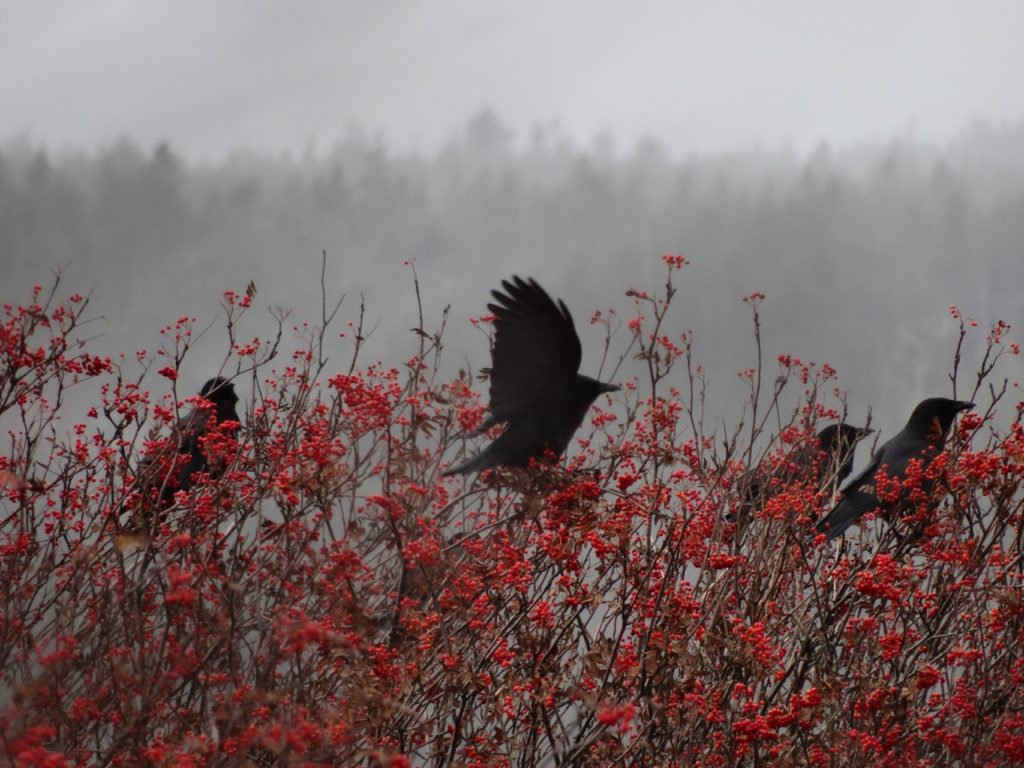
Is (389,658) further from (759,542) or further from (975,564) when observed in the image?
(975,564)

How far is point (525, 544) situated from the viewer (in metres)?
5.48

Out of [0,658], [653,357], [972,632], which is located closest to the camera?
[0,658]

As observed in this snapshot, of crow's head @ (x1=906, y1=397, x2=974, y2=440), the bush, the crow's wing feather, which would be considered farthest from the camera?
crow's head @ (x1=906, y1=397, x2=974, y2=440)

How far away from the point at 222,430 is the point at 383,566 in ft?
3.92

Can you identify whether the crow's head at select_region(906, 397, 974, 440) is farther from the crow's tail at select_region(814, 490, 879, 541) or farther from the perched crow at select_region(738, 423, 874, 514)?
the crow's tail at select_region(814, 490, 879, 541)

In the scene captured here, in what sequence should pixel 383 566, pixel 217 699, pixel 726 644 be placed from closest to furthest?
pixel 217 699 → pixel 726 644 → pixel 383 566

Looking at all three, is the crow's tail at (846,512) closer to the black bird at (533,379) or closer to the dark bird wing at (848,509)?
the dark bird wing at (848,509)

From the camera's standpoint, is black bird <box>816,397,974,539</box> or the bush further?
black bird <box>816,397,974,539</box>

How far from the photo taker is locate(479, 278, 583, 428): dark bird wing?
584 centimetres

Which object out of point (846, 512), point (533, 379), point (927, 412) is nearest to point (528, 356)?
point (533, 379)

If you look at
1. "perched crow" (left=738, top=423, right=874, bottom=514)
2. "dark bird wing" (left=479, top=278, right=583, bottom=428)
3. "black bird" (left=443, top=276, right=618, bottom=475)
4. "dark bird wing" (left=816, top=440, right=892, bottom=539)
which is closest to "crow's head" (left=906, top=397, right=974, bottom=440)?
"perched crow" (left=738, top=423, right=874, bottom=514)

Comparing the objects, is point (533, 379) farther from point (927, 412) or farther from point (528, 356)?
point (927, 412)

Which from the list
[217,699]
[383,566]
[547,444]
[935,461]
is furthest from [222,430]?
[935,461]

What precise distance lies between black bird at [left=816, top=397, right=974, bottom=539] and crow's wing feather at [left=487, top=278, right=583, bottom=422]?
6.57ft
